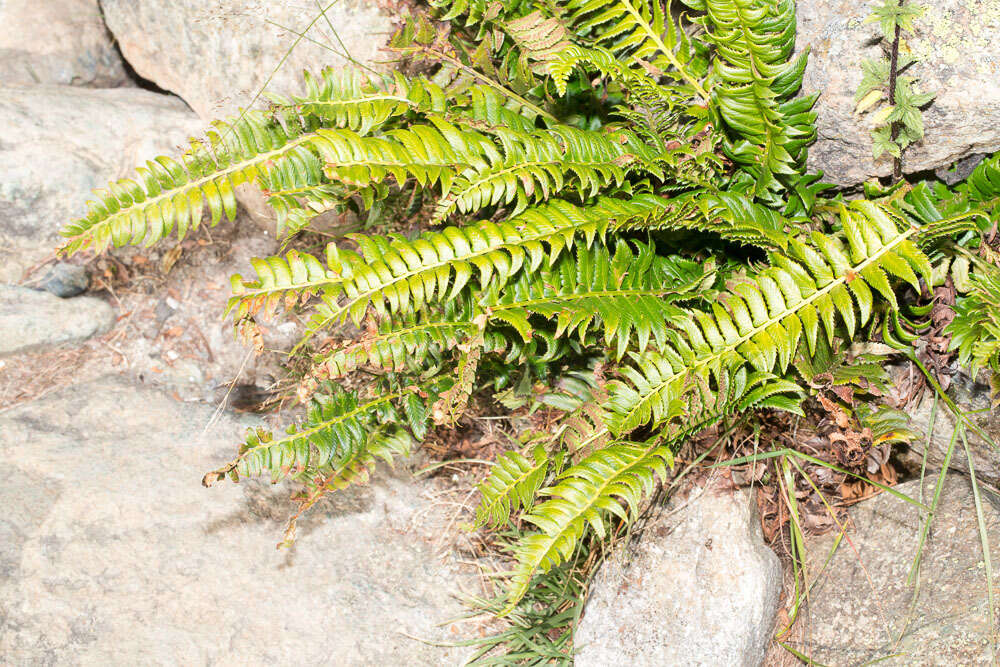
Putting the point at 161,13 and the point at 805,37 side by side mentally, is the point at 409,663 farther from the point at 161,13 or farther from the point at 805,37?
the point at 161,13

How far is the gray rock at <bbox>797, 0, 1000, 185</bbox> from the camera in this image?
249cm

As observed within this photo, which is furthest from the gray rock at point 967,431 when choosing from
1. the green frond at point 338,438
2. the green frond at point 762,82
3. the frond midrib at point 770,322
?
the green frond at point 338,438

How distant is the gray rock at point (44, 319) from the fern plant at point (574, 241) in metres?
1.29

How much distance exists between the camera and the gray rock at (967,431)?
8.74 ft

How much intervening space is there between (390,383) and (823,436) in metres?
1.66

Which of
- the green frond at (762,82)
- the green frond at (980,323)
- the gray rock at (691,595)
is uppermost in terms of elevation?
the green frond at (762,82)

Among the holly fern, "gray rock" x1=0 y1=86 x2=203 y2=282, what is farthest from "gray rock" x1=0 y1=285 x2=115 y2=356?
the holly fern

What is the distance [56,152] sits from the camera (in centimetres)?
368

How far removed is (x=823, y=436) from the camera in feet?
9.22

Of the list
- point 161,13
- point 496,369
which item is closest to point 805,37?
point 496,369

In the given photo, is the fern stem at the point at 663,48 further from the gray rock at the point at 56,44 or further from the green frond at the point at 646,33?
the gray rock at the point at 56,44

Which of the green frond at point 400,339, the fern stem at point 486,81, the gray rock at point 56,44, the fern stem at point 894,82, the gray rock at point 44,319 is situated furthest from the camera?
the gray rock at point 56,44

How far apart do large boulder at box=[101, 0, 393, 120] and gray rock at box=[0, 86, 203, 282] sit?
26 cm

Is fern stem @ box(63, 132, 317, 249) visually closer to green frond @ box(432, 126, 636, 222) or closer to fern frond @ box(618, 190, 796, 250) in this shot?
green frond @ box(432, 126, 636, 222)
